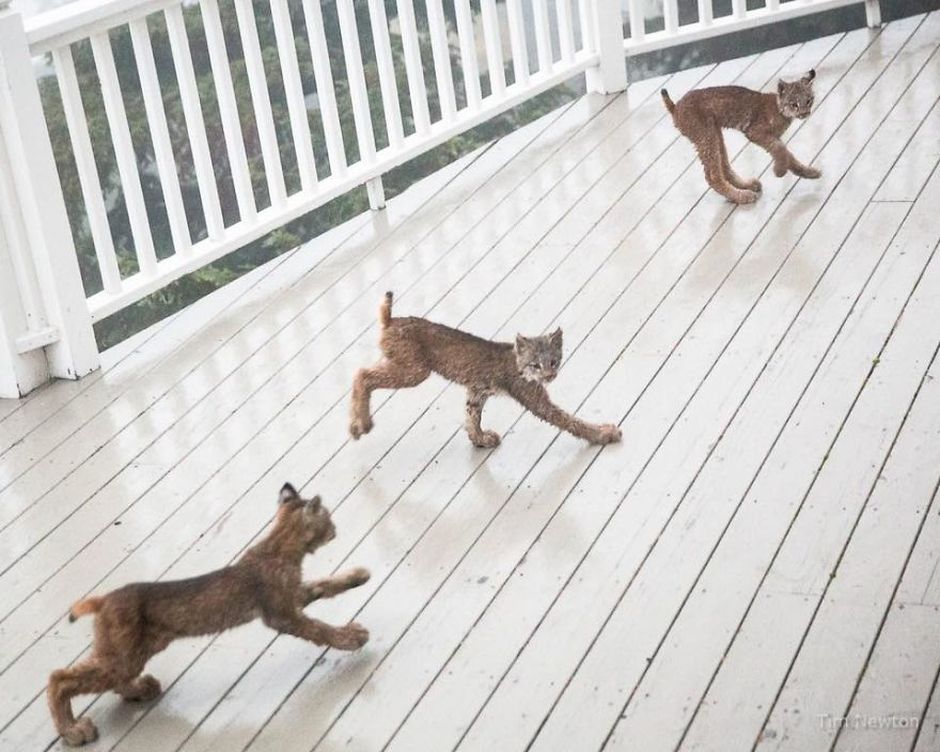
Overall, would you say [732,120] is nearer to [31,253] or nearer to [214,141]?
[214,141]

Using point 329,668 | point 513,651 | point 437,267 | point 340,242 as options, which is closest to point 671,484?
point 513,651

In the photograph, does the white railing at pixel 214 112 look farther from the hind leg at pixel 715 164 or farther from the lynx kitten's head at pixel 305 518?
the lynx kitten's head at pixel 305 518

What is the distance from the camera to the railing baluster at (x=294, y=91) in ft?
16.9

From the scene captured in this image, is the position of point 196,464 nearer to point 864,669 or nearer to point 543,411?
point 543,411

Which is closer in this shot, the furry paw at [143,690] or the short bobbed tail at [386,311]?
the furry paw at [143,690]

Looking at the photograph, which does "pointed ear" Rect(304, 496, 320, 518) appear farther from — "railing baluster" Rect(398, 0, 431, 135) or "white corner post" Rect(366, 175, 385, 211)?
"railing baluster" Rect(398, 0, 431, 135)

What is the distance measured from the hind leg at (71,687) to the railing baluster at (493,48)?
3606mm

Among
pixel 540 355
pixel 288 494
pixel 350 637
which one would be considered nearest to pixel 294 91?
pixel 540 355

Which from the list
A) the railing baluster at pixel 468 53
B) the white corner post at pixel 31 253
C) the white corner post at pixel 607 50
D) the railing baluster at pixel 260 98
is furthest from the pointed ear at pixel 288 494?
the white corner post at pixel 607 50

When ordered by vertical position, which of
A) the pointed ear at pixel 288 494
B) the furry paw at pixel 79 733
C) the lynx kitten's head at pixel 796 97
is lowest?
the furry paw at pixel 79 733

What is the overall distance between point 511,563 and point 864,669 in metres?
0.85

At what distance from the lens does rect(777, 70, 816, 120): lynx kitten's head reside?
5.07 metres

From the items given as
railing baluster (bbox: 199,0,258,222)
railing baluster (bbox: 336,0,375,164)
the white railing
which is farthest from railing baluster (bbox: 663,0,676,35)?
railing baluster (bbox: 199,0,258,222)

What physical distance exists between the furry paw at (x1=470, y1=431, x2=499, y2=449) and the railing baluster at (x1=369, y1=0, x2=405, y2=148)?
205 cm
